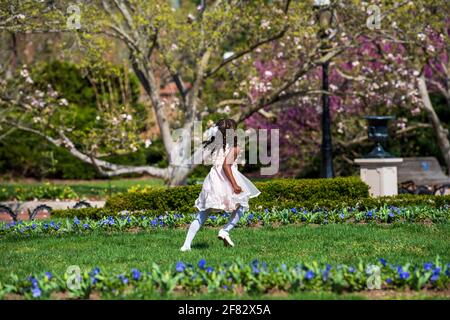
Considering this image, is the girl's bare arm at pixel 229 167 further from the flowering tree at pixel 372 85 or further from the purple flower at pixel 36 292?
the flowering tree at pixel 372 85

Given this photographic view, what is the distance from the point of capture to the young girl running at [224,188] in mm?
9648

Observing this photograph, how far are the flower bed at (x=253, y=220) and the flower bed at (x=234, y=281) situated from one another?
477cm

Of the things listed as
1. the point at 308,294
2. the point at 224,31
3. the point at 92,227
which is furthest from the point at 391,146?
the point at 308,294

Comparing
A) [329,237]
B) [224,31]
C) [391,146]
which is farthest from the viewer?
[391,146]

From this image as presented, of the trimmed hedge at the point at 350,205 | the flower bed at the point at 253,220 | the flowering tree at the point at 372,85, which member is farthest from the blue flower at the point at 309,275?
the flowering tree at the point at 372,85

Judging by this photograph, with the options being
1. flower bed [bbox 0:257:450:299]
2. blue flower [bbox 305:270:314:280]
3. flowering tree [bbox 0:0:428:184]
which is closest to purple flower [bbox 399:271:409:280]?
flower bed [bbox 0:257:450:299]

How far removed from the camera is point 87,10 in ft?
57.8

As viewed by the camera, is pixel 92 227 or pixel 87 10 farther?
pixel 87 10

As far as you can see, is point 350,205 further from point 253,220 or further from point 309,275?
point 309,275

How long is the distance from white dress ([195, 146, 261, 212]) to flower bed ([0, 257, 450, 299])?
84.5 inches

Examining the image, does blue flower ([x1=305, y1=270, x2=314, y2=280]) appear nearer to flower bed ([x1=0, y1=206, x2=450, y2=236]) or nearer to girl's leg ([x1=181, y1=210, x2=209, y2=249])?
girl's leg ([x1=181, y1=210, x2=209, y2=249])

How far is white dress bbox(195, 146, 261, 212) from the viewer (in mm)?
9656
